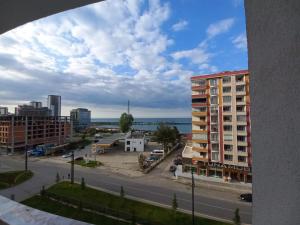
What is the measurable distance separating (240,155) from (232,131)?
1179 mm

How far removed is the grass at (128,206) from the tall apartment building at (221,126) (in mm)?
4797

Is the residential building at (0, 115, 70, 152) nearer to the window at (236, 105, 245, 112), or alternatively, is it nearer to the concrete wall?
the window at (236, 105, 245, 112)

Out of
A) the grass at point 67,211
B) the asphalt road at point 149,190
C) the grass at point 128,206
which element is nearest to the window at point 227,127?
the asphalt road at point 149,190

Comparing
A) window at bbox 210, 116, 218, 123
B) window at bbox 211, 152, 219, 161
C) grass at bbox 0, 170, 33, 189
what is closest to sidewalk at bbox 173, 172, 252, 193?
window at bbox 211, 152, 219, 161

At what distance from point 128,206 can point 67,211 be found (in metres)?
1.87

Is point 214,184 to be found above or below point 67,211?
below

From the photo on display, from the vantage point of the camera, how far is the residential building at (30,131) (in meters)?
18.2

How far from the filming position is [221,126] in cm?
1118

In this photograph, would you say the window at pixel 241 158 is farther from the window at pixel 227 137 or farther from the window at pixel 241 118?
the window at pixel 241 118

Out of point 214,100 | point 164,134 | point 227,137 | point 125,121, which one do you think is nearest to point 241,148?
point 227,137

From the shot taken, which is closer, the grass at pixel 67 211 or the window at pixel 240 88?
the grass at pixel 67 211

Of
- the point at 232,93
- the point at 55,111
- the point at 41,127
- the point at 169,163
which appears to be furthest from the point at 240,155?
the point at 55,111

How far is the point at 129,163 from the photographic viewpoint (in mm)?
14867

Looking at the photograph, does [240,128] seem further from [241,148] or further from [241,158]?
[241,158]
